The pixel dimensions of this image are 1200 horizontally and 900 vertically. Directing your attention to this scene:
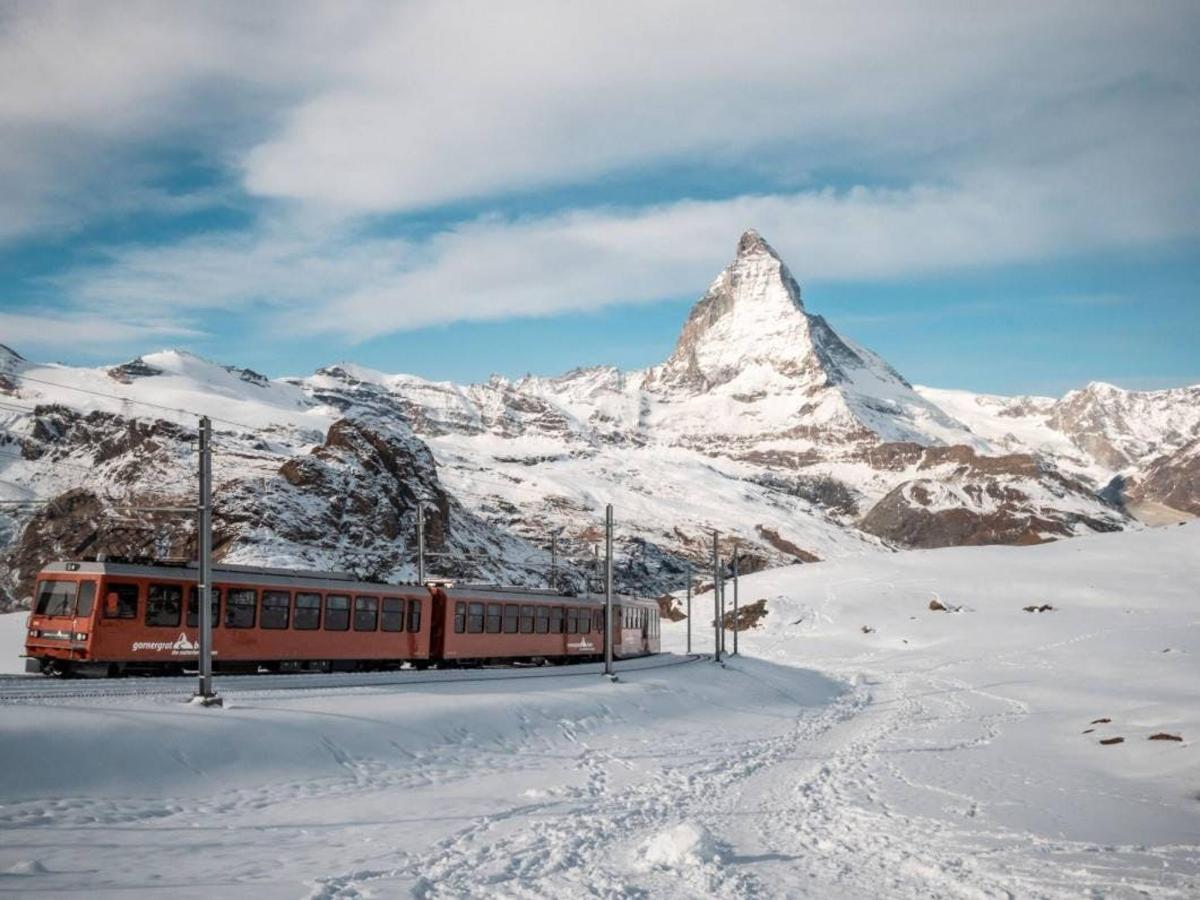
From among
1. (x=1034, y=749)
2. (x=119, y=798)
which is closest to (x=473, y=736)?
(x=119, y=798)

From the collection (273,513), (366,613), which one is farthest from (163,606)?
(273,513)

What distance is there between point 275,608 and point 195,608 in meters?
2.87

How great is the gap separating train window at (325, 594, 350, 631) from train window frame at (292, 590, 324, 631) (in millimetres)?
370

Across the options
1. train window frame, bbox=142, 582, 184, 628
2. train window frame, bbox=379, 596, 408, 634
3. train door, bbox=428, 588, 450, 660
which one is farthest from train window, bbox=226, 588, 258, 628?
train door, bbox=428, 588, 450, 660

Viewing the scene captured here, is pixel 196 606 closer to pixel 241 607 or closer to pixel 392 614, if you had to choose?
pixel 241 607

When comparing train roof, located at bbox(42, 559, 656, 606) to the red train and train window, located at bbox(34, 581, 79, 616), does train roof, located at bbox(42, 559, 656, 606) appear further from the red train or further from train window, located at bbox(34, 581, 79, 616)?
train window, located at bbox(34, 581, 79, 616)

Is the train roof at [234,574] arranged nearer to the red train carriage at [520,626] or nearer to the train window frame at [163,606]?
the train window frame at [163,606]

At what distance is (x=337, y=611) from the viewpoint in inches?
1389

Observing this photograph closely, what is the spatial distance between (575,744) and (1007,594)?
3262 inches

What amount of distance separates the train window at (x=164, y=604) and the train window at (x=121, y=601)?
16.8 inches

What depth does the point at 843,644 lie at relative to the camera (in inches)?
3413

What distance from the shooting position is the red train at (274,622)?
92.5 feet

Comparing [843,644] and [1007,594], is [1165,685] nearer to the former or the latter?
[843,644]

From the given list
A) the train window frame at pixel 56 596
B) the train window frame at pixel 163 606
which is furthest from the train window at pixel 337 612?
the train window frame at pixel 56 596
